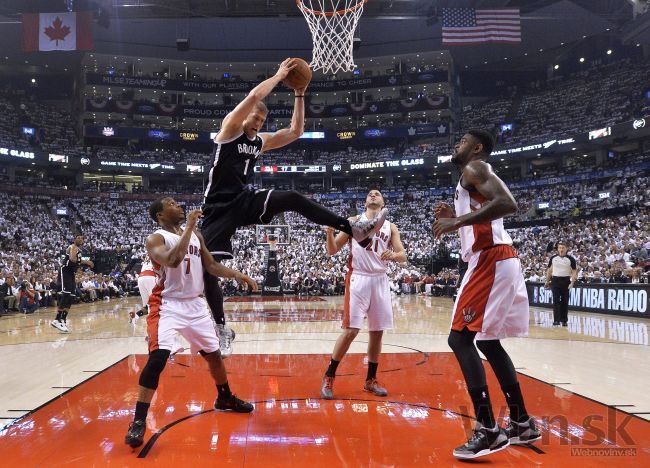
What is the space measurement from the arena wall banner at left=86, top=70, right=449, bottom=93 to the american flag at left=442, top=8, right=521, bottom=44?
847 inches

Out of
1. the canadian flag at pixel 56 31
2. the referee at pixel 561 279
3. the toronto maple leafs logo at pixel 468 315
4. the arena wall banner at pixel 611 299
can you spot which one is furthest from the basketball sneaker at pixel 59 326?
the canadian flag at pixel 56 31

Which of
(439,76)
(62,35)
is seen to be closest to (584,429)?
(62,35)

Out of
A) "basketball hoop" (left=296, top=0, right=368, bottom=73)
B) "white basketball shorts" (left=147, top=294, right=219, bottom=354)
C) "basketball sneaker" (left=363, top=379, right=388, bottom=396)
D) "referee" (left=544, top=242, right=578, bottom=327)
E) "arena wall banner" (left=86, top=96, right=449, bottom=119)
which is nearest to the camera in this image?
"white basketball shorts" (left=147, top=294, right=219, bottom=354)

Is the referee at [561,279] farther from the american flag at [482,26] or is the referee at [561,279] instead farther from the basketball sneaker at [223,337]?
the american flag at [482,26]

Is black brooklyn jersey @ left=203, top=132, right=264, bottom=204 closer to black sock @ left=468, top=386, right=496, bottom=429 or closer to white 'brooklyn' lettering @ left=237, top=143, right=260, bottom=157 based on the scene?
white 'brooklyn' lettering @ left=237, top=143, right=260, bottom=157

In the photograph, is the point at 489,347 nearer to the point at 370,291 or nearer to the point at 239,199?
the point at 370,291

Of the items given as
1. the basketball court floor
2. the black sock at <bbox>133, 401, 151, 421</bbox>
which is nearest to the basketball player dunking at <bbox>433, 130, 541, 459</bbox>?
the basketball court floor

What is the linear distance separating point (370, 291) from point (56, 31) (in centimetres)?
2366

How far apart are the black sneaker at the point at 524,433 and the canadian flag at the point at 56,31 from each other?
79.7ft

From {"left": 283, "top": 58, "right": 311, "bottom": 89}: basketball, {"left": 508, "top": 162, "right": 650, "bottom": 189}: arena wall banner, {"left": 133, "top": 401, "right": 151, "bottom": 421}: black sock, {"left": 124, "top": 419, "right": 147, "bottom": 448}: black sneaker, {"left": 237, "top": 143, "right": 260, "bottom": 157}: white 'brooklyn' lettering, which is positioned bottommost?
{"left": 124, "top": 419, "right": 147, "bottom": 448}: black sneaker

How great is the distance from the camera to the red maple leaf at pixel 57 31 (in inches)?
887

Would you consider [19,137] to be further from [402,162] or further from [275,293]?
[402,162]

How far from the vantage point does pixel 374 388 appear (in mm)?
4738

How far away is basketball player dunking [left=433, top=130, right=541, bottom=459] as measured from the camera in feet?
10.4
